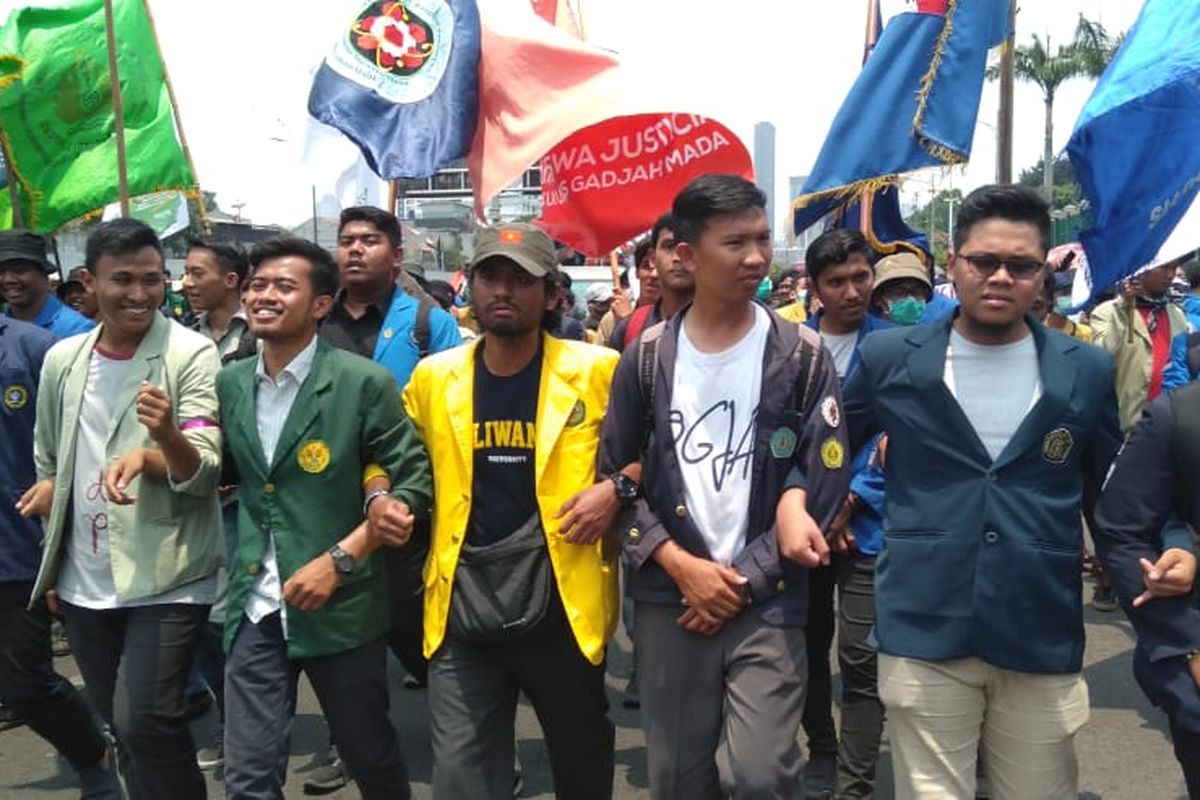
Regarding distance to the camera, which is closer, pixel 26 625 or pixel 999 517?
pixel 999 517

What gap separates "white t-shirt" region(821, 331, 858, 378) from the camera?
13.1 feet

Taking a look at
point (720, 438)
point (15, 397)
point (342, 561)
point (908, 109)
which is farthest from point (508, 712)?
point (908, 109)

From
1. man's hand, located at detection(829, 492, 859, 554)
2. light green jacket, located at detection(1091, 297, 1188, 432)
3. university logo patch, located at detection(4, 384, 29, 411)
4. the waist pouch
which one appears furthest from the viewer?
light green jacket, located at detection(1091, 297, 1188, 432)

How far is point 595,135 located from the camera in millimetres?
5535

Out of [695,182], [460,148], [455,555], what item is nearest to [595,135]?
[460,148]

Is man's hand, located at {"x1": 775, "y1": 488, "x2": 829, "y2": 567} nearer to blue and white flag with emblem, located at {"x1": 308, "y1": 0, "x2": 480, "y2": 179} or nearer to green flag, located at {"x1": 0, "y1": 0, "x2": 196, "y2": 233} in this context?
blue and white flag with emblem, located at {"x1": 308, "y1": 0, "x2": 480, "y2": 179}

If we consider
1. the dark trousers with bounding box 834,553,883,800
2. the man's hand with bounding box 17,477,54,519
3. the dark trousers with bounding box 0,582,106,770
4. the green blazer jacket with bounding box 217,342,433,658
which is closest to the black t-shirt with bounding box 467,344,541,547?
the green blazer jacket with bounding box 217,342,433,658

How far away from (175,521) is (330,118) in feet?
10.7

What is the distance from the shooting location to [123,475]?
10.5 feet

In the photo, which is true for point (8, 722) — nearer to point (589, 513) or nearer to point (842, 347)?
point (589, 513)

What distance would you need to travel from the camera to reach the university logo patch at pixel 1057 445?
9.09 ft

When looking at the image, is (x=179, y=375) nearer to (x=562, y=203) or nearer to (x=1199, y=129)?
(x=562, y=203)

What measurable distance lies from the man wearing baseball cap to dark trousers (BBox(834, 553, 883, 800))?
3576mm

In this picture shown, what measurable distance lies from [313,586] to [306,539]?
0.19 metres
